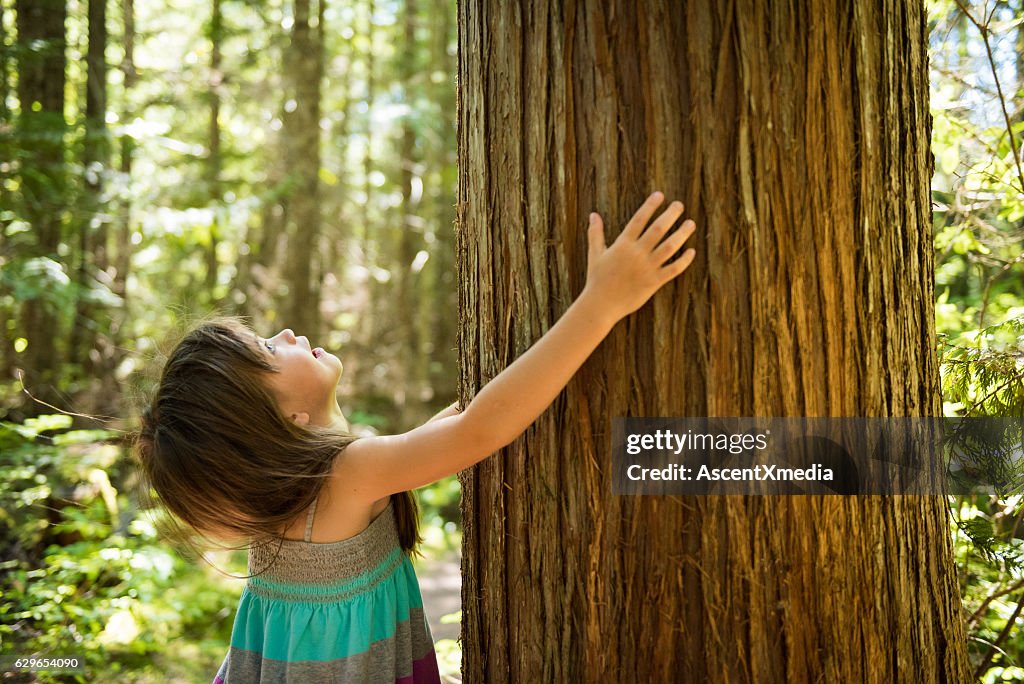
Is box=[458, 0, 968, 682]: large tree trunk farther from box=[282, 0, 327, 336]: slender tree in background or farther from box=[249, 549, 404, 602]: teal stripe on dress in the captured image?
box=[282, 0, 327, 336]: slender tree in background

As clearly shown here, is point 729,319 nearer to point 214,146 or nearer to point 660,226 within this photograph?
point 660,226

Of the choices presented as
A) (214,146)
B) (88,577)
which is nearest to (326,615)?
(88,577)

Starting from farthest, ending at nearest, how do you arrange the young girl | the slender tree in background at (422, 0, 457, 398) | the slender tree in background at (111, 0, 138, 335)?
the slender tree in background at (422, 0, 457, 398)
the slender tree in background at (111, 0, 138, 335)
the young girl

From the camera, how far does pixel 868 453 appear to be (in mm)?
1723

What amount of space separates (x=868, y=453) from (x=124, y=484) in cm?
740

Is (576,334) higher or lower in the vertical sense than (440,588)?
higher

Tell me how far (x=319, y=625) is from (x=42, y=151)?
749 cm

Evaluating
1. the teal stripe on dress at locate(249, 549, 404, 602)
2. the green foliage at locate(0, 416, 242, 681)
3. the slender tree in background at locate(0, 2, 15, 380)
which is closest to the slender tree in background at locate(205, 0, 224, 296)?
the slender tree in background at locate(0, 2, 15, 380)

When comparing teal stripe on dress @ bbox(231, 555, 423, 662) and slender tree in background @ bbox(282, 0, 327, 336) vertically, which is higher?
slender tree in background @ bbox(282, 0, 327, 336)

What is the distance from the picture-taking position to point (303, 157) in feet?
34.2

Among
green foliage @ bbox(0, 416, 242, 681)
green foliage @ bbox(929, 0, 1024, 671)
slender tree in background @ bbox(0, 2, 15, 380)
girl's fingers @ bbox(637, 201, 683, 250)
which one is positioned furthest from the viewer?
slender tree in background @ bbox(0, 2, 15, 380)

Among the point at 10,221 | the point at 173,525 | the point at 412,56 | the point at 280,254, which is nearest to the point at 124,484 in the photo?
the point at 10,221

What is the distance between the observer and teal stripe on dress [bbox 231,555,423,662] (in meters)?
2.02

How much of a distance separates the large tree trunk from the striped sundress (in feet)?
1.57
